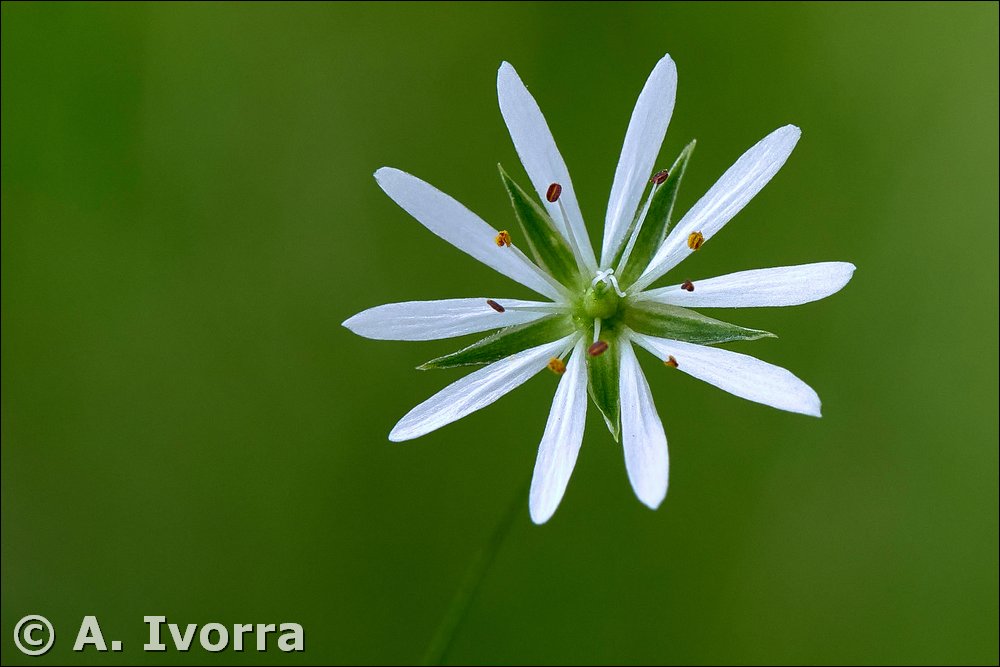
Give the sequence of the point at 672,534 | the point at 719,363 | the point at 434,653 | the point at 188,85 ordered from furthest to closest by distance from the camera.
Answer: the point at 188,85, the point at 672,534, the point at 434,653, the point at 719,363

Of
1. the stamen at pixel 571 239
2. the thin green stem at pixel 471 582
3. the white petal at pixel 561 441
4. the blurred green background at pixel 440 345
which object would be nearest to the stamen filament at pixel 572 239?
the stamen at pixel 571 239

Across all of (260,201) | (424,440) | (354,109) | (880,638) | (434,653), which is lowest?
(880,638)

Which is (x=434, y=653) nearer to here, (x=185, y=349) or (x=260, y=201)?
(x=185, y=349)

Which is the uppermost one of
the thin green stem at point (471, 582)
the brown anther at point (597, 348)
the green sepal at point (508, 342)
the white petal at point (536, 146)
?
the white petal at point (536, 146)

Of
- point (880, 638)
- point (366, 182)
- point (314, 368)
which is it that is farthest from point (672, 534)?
point (366, 182)

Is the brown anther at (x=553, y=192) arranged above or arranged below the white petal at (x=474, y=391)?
above

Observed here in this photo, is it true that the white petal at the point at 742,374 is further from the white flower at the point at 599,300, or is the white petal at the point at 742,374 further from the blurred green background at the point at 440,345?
the blurred green background at the point at 440,345
